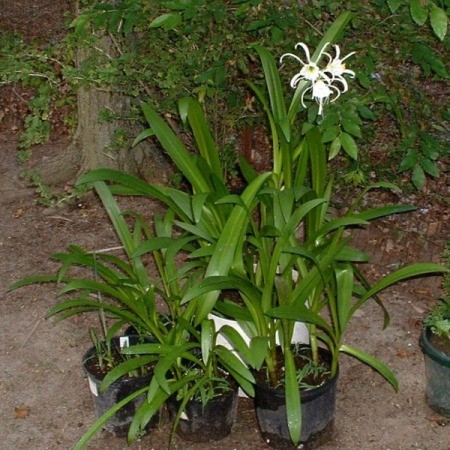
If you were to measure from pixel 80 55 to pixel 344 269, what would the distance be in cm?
261

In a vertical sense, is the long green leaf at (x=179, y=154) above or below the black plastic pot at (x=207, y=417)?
above

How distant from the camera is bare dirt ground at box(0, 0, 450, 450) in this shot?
3.21 meters

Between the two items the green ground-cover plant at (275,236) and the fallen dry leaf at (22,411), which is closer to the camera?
A: the green ground-cover plant at (275,236)

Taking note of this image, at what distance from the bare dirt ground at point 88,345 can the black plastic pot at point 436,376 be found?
0.05m

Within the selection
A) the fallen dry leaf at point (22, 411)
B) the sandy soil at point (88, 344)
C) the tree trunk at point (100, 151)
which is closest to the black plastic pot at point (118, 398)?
the sandy soil at point (88, 344)

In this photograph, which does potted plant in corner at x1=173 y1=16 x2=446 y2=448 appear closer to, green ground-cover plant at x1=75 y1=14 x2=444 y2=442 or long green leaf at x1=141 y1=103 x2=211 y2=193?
green ground-cover plant at x1=75 y1=14 x2=444 y2=442

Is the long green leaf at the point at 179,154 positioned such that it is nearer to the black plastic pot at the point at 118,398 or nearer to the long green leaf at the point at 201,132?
the long green leaf at the point at 201,132

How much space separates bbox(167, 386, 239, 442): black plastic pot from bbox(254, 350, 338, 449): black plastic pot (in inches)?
4.5

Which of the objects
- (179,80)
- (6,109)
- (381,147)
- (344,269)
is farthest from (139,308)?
(6,109)

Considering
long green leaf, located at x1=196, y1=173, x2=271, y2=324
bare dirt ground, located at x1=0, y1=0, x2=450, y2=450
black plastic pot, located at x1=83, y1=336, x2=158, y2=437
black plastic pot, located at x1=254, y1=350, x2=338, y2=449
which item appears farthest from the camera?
A: bare dirt ground, located at x1=0, y1=0, x2=450, y2=450

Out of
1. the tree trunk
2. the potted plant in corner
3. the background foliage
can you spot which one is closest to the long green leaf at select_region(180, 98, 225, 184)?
the potted plant in corner

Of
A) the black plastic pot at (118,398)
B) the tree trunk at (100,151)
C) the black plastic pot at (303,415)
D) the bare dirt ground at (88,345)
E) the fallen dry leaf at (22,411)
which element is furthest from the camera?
the tree trunk at (100,151)

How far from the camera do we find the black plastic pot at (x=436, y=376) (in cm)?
313

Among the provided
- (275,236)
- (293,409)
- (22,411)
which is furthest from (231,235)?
(22,411)
